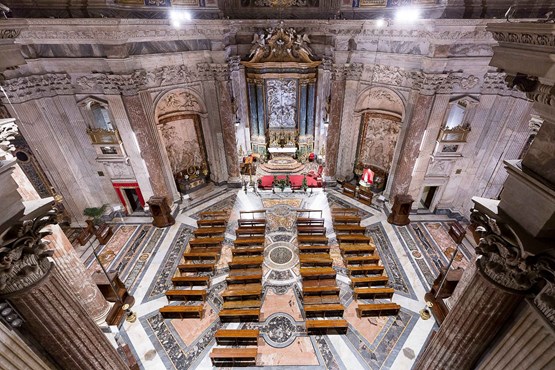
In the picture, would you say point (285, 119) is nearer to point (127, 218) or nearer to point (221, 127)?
point (221, 127)

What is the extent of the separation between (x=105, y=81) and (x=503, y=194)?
12.2m

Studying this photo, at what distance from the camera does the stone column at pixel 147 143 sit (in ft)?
35.4

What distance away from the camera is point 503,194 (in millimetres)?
3330

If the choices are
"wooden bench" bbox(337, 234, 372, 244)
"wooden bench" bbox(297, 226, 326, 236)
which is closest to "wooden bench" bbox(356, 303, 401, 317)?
"wooden bench" bbox(337, 234, 372, 244)

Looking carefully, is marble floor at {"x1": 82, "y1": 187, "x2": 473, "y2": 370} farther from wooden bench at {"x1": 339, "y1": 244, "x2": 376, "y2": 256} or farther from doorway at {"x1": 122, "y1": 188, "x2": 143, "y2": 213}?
doorway at {"x1": 122, "y1": 188, "x2": 143, "y2": 213}

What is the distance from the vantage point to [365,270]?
31.4 ft

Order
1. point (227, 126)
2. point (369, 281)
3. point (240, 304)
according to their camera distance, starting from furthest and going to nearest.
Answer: point (227, 126)
point (369, 281)
point (240, 304)

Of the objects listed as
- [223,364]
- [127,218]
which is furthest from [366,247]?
[127,218]

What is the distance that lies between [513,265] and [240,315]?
7055 millimetres

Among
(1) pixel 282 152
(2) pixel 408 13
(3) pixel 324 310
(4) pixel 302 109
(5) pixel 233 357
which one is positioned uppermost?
(2) pixel 408 13

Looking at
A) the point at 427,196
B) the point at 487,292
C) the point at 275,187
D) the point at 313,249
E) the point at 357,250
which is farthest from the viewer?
the point at 275,187

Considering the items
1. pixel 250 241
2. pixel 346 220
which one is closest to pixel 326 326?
pixel 250 241

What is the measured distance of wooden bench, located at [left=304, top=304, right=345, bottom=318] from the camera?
816 centimetres

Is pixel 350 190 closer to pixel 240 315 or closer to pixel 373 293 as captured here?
A: pixel 373 293
